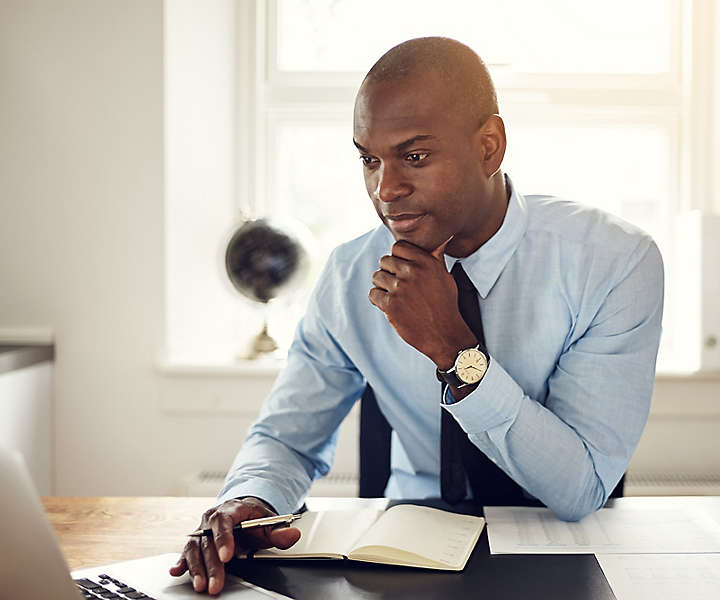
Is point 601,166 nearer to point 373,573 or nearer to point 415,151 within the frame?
point 415,151

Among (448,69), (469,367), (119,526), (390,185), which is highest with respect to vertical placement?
(448,69)

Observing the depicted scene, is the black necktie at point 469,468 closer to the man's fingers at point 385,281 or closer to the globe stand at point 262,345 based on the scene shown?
the man's fingers at point 385,281

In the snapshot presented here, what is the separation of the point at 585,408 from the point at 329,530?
1.44ft

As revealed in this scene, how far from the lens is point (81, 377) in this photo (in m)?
2.50

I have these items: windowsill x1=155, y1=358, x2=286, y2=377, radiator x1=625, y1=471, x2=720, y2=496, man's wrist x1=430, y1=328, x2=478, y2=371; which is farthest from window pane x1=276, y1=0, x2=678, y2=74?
man's wrist x1=430, y1=328, x2=478, y2=371

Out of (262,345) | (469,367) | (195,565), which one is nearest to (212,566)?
(195,565)

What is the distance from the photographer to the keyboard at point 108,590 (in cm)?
88

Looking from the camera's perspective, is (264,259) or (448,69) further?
(264,259)

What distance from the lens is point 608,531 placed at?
44.2 inches

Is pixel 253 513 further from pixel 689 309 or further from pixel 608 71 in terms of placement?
pixel 608 71

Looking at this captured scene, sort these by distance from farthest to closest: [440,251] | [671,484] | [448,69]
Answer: [671,484] → [440,251] → [448,69]

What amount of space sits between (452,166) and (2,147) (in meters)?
1.77

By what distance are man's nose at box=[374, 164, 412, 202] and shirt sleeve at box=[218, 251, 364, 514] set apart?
0.33 m

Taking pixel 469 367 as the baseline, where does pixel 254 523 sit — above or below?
below
